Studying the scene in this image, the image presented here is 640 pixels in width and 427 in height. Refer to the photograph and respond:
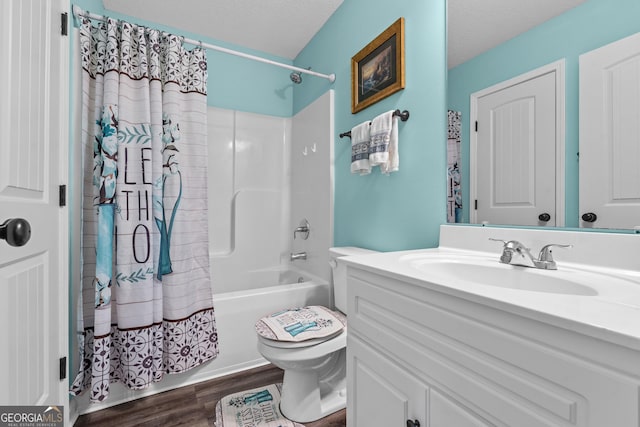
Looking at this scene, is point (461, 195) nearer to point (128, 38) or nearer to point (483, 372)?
point (483, 372)

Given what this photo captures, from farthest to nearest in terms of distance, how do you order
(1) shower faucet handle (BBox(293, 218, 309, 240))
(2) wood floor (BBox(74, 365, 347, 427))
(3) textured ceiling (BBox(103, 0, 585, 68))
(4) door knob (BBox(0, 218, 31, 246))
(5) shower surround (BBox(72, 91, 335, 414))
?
(1) shower faucet handle (BBox(293, 218, 309, 240)) → (5) shower surround (BBox(72, 91, 335, 414)) → (2) wood floor (BBox(74, 365, 347, 427)) → (3) textured ceiling (BBox(103, 0, 585, 68)) → (4) door knob (BBox(0, 218, 31, 246))

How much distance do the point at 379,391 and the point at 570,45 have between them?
1206 mm

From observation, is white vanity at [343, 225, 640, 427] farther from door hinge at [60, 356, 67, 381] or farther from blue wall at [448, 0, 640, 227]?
door hinge at [60, 356, 67, 381]

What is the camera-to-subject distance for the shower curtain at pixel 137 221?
1.34 metres

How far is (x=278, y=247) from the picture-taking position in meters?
2.54

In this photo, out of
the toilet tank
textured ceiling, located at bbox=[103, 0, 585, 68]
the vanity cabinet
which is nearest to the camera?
the vanity cabinet

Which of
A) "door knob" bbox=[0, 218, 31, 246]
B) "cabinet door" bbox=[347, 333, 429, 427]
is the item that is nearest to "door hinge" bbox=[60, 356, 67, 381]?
"door knob" bbox=[0, 218, 31, 246]

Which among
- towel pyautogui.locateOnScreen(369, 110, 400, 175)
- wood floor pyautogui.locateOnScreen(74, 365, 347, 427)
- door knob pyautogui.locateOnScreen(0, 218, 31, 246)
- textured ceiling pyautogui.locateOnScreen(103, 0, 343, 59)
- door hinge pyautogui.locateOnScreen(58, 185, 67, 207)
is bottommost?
wood floor pyautogui.locateOnScreen(74, 365, 347, 427)

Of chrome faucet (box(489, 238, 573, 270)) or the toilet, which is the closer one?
chrome faucet (box(489, 238, 573, 270))

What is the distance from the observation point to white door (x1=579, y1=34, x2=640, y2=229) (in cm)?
75

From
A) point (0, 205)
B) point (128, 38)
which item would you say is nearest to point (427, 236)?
point (0, 205)

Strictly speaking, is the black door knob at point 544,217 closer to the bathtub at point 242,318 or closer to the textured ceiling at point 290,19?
the textured ceiling at point 290,19

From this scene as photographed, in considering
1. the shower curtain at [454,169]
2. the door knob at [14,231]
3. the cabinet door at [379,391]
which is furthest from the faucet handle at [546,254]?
the door knob at [14,231]

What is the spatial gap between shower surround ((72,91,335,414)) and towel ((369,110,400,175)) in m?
0.58
